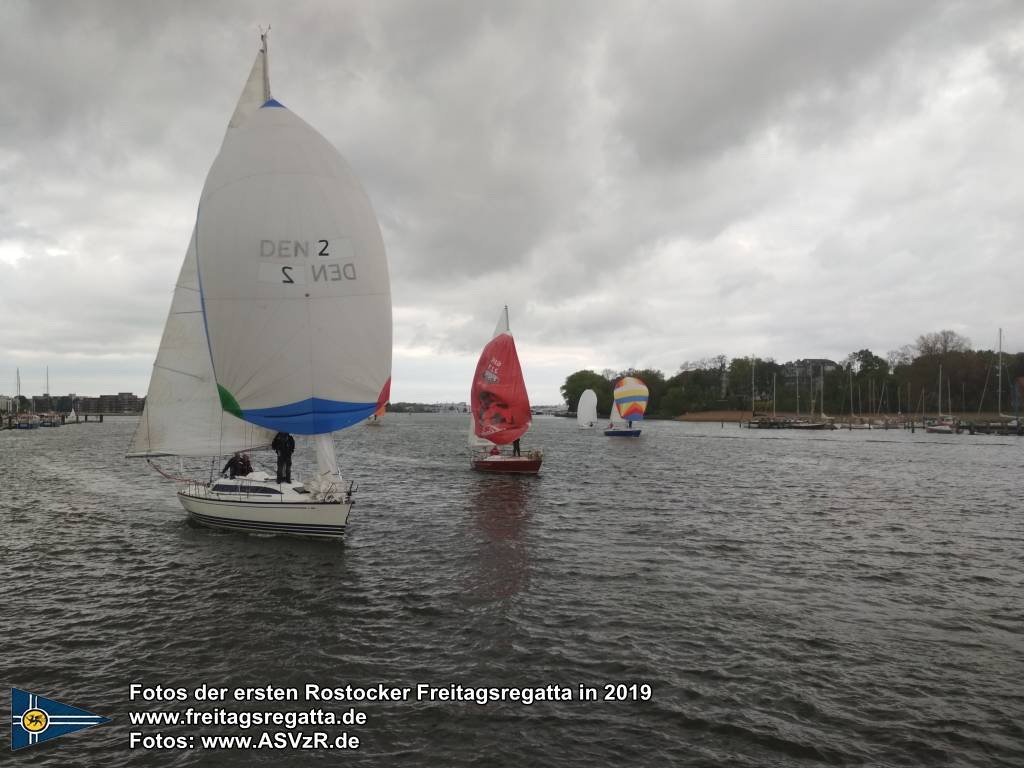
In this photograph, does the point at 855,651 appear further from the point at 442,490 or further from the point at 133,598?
the point at 442,490

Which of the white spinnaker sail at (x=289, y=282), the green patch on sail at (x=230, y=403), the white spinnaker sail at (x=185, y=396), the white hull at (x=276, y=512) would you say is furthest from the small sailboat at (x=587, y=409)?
the green patch on sail at (x=230, y=403)

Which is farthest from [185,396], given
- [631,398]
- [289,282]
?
[631,398]

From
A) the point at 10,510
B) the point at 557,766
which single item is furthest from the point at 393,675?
the point at 10,510

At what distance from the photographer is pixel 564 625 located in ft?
45.0

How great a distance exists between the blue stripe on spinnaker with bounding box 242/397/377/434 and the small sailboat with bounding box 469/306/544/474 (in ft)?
70.1

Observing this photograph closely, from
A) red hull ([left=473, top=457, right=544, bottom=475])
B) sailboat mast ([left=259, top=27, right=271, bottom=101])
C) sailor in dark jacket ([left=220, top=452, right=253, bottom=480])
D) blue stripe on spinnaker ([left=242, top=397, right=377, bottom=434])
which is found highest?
sailboat mast ([left=259, top=27, right=271, bottom=101])

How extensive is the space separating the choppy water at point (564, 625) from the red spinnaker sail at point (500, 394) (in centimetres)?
1161

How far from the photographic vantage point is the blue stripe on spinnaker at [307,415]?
19.2m

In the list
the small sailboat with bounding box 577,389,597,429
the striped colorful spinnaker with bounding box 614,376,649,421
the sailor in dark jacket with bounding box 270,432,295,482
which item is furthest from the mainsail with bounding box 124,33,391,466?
the small sailboat with bounding box 577,389,597,429

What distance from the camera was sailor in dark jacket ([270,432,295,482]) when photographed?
73.0 feet

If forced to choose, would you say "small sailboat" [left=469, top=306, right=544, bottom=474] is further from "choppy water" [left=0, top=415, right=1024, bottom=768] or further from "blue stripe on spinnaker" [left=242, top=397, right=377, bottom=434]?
"blue stripe on spinnaker" [left=242, top=397, right=377, bottom=434]

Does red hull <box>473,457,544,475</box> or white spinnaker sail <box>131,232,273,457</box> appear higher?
white spinnaker sail <box>131,232,273,457</box>

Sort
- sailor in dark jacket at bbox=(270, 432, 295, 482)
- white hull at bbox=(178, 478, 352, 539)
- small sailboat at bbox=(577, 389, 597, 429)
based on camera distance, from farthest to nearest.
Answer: small sailboat at bbox=(577, 389, 597, 429)
sailor in dark jacket at bbox=(270, 432, 295, 482)
white hull at bbox=(178, 478, 352, 539)

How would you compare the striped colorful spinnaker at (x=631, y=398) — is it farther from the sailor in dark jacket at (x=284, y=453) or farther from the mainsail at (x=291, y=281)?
the mainsail at (x=291, y=281)
